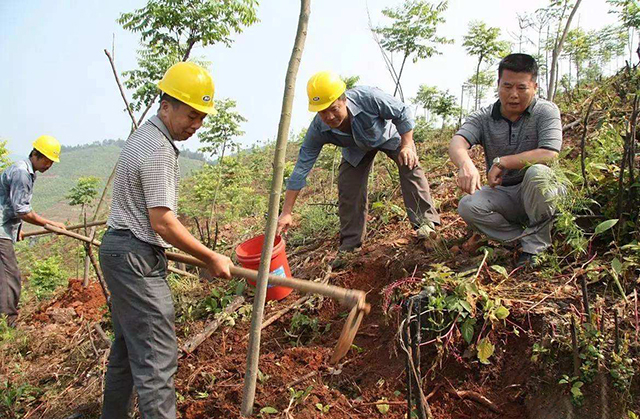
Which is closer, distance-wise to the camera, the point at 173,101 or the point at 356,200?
the point at 173,101

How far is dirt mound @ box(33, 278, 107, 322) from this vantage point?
5.85m

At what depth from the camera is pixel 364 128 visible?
12.3 ft

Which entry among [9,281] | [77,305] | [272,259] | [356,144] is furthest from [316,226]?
[77,305]

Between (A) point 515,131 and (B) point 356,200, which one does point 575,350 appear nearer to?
(A) point 515,131

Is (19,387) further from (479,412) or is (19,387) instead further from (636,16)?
(636,16)

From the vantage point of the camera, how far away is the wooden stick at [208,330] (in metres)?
3.27

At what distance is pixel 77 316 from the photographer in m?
5.96

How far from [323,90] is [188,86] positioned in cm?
131

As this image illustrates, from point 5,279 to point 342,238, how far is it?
12.3 ft

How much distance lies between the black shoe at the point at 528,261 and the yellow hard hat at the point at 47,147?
15.6ft

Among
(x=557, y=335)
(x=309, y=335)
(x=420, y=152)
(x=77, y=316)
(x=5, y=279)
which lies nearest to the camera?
(x=557, y=335)

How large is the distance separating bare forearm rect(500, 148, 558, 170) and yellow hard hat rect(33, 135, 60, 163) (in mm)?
4602

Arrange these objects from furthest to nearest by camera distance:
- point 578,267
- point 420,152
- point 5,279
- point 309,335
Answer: point 420,152
point 5,279
point 309,335
point 578,267

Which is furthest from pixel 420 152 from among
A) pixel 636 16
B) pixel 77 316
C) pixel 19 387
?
pixel 19 387
